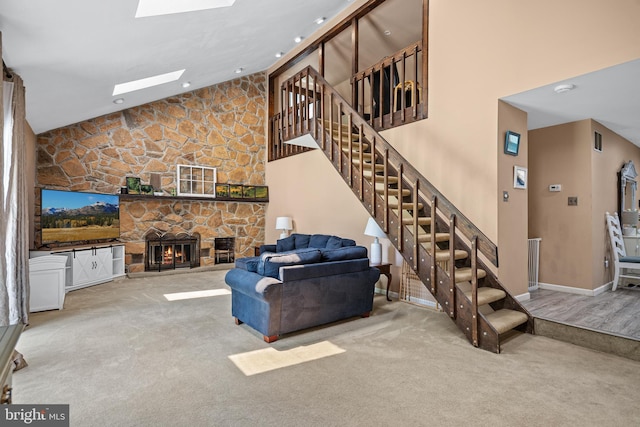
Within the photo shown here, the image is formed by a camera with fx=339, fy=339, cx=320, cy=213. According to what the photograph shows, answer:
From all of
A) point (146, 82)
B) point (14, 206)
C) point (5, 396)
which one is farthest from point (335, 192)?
point (5, 396)

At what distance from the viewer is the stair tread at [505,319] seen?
3356 millimetres

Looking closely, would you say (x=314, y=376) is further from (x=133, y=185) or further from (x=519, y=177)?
(x=133, y=185)

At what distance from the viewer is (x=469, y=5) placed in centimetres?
425

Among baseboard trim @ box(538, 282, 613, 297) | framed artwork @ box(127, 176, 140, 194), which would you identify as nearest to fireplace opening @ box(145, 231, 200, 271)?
framed artwork @ box(127, 176, 140, 194)

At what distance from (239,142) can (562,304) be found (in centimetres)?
736

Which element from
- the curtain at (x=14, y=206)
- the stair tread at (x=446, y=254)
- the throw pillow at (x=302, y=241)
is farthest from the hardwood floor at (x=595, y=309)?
the curtain at (x=14, y=206)

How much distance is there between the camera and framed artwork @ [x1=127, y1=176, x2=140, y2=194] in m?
7.02

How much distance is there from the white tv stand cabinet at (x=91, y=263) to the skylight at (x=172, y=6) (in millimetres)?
3919

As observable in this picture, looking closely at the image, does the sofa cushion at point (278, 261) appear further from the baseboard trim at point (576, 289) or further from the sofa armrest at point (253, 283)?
the baseboard trim at point (576, 289)

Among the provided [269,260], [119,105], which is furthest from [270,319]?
[119,105]

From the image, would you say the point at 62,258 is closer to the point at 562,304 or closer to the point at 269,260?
the point at 269,260

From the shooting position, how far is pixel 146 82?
5590 mm

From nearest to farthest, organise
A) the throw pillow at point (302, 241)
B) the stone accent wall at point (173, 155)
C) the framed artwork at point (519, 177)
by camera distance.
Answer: the framed artwork at point (519, 177) < the throw pillow at point (302, 241) < the stone accent wall at point (173, 155)

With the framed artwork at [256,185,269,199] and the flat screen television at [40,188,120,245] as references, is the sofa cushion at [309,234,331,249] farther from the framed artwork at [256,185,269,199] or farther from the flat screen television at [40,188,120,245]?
the flat screen television at [40,188,120,245]
